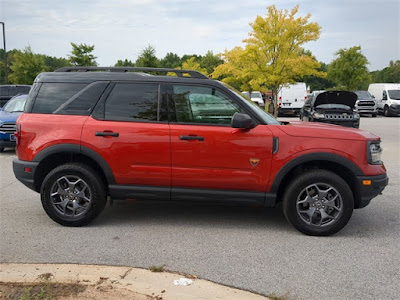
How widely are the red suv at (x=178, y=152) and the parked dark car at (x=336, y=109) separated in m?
9.01

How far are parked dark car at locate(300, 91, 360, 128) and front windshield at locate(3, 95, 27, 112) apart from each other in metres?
9.32

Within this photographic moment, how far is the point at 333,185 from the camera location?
4320 millimetres

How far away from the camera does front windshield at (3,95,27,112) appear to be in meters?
11.0

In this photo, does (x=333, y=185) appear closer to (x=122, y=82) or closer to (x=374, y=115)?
(x=122, y=82)

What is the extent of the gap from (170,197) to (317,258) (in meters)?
1.76

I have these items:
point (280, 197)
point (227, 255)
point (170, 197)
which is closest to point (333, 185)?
point (280, 197)

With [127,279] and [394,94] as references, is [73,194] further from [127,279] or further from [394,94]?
[394,94]

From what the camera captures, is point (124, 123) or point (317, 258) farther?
point (124, 123)

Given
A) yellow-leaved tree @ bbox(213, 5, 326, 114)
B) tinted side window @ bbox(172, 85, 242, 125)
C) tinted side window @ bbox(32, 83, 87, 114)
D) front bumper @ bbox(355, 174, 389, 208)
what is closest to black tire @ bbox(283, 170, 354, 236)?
front bumper @ bbox(355, 174, 389, 208)

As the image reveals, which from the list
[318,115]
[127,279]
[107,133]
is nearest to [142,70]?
[107,133]

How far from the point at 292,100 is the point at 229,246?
22.0 m

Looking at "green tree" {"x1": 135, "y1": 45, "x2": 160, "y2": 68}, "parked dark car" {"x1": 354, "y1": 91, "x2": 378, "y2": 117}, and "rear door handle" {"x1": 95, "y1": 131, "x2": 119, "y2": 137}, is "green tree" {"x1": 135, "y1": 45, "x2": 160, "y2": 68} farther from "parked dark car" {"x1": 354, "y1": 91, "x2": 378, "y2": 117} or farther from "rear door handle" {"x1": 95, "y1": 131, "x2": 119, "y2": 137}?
"rear door handle" {"x1": 95, "y1": 131, "x2": 119, "y2": 137}

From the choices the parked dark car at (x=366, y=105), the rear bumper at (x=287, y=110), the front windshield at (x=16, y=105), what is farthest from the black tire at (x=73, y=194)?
the parked dark car at (x=366, y=105)

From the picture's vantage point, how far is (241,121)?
168 inches
